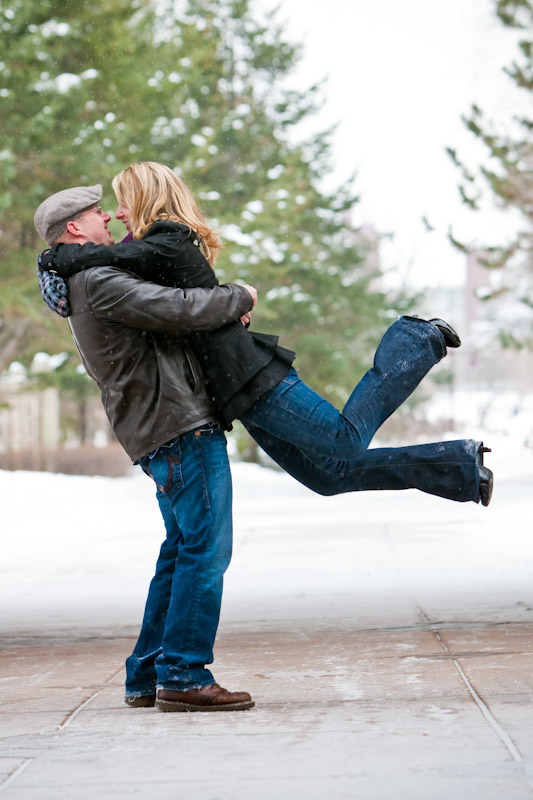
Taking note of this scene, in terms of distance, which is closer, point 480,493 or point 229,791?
point 229,791

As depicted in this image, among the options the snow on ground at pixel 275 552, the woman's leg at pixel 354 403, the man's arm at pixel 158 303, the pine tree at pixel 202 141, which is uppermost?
the pine tree at pixel 202 141

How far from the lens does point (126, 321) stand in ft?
11.9

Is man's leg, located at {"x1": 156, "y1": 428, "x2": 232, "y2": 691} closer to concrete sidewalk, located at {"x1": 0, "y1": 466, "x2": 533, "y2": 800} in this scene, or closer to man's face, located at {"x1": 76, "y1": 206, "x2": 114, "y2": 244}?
concrete sidewalk, located at {"x1": 0, "y1": 466, "x2": 533, "y2": 800}

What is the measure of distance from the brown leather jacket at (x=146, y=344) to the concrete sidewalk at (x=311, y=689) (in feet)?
3.21

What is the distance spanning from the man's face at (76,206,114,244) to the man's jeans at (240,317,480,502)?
825 mm

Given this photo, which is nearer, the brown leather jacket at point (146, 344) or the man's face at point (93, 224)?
the brown leather jacket at point (146, 344)

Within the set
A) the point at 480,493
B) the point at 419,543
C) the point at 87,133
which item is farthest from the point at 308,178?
the point at 480,493

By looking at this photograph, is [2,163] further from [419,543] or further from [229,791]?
[229,791]

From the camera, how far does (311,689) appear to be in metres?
4.06

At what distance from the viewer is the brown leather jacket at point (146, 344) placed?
356cm

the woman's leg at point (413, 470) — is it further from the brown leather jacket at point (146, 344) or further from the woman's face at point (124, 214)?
the woman's face at point (124, 214)

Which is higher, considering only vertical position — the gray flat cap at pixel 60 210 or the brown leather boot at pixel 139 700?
the gray flat cap at pixel 60 210

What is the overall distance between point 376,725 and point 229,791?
799 millimetres

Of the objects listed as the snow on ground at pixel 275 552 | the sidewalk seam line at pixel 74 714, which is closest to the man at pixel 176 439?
the sidewalk seam line at pixel 74 714
